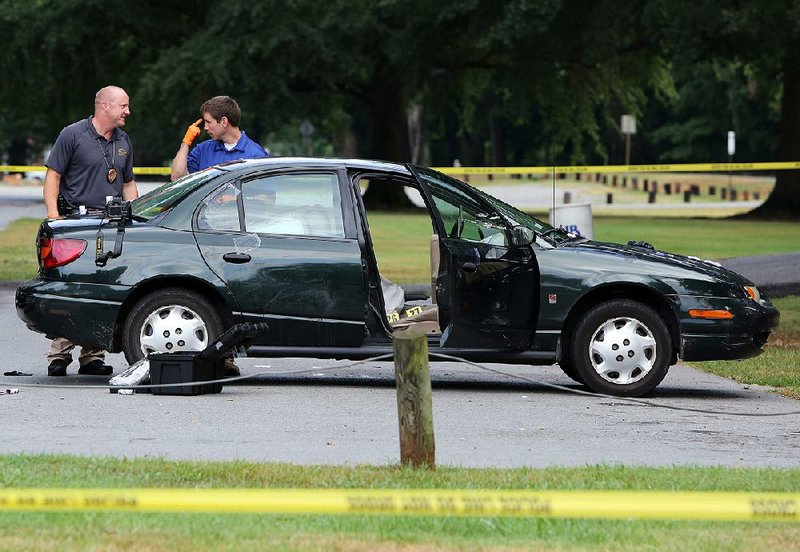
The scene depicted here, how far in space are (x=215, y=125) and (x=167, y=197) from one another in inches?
43.2

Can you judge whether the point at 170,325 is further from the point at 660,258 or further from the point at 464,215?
the point at 660,258

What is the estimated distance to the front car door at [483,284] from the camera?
10.9m

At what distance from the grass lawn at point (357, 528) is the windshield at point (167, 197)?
421cm

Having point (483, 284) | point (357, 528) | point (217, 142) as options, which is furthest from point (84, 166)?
point (357, 528)

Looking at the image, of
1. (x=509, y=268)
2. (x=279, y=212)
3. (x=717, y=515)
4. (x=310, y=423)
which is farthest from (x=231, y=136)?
(x=717, y=515)

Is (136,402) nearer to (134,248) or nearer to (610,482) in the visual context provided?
(134,248)

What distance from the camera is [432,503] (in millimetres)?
4965

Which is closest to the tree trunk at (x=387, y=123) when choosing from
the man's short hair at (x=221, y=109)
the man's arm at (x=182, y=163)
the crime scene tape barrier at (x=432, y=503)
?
the man's arm at (x=182, y=163)

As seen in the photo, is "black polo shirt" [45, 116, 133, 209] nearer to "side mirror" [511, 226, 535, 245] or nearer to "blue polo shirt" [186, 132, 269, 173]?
"blue polo shirt" [186, 132, 269, 173]

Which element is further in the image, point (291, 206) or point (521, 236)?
point (291, 206)

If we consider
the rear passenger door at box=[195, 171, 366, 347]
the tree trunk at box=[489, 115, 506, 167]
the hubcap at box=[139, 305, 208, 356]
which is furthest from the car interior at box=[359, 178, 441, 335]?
the tree trunk at box=[489, 115, 506, 167]

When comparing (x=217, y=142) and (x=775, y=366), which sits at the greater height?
(x=217, y=142)

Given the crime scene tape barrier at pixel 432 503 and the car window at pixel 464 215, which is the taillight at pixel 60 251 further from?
the crime scene tape barrier at pixel 432 503

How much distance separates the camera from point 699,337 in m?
11.1
